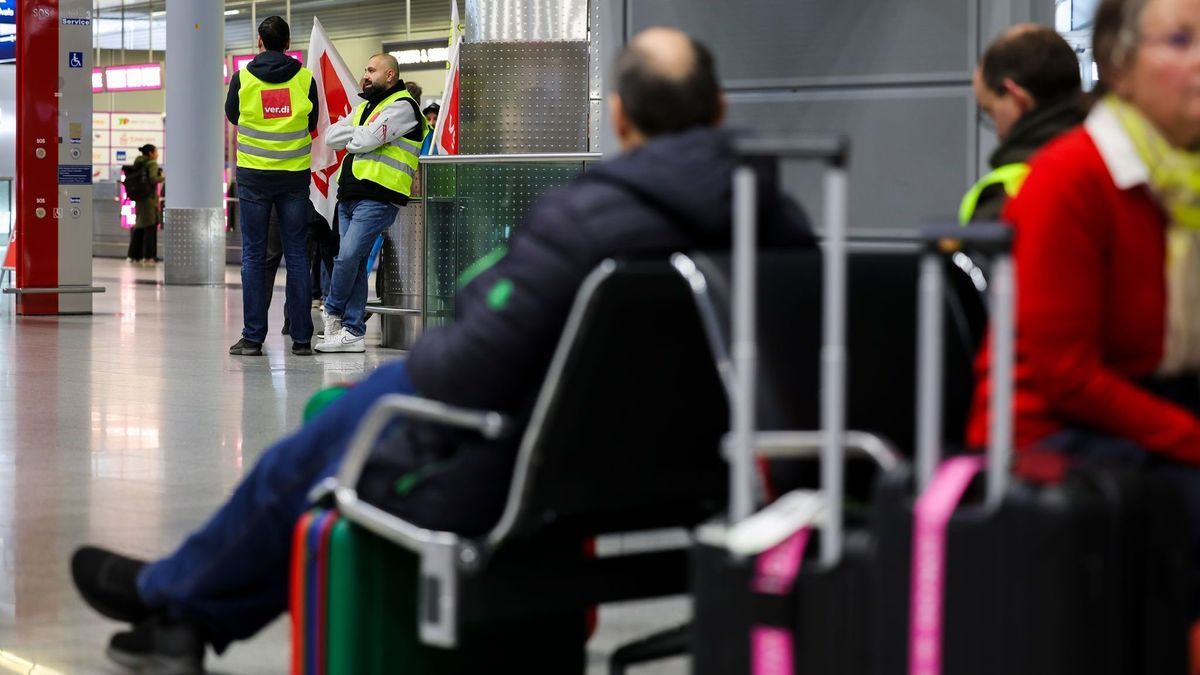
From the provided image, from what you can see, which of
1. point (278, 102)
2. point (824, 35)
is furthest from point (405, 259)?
point (824, 35)

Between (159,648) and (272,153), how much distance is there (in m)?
6.56

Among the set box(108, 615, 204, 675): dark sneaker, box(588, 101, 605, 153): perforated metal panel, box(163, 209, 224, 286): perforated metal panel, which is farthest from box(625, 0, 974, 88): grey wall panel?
box(163, 209, 224, 286): perforated metal panel

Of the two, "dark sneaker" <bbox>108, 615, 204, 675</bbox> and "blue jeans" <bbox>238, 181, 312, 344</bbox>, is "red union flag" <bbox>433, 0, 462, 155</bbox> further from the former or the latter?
"dark sneaker" <bbox>108, 615, 204, 675</bbox>

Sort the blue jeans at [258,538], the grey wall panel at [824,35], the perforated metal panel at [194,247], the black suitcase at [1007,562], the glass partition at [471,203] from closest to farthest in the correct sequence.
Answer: the black suitcase at [1007,562] < the blue jeans at [258,538] < the grey wall panel at [824,35] < the glass partition at [471,203] < the perforated metal panel at [194,247]

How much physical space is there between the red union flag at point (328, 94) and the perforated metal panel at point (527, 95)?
1.77 meters

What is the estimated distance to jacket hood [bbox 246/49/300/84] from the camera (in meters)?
9.45

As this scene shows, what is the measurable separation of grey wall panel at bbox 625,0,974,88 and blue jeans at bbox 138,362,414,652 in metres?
2.46

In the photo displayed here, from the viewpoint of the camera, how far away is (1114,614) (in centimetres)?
191

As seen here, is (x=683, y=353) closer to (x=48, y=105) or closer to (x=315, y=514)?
(x=315, y=514)

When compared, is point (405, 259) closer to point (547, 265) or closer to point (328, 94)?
point (328, 94)

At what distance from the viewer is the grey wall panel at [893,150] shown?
489cm

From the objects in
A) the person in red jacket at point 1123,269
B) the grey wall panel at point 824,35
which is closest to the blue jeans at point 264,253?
the grey wall panel at point 824,35

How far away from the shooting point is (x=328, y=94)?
451 inches

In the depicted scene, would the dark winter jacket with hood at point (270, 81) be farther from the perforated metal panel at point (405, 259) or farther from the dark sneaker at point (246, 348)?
the dark sneaker at point (246, 348)
